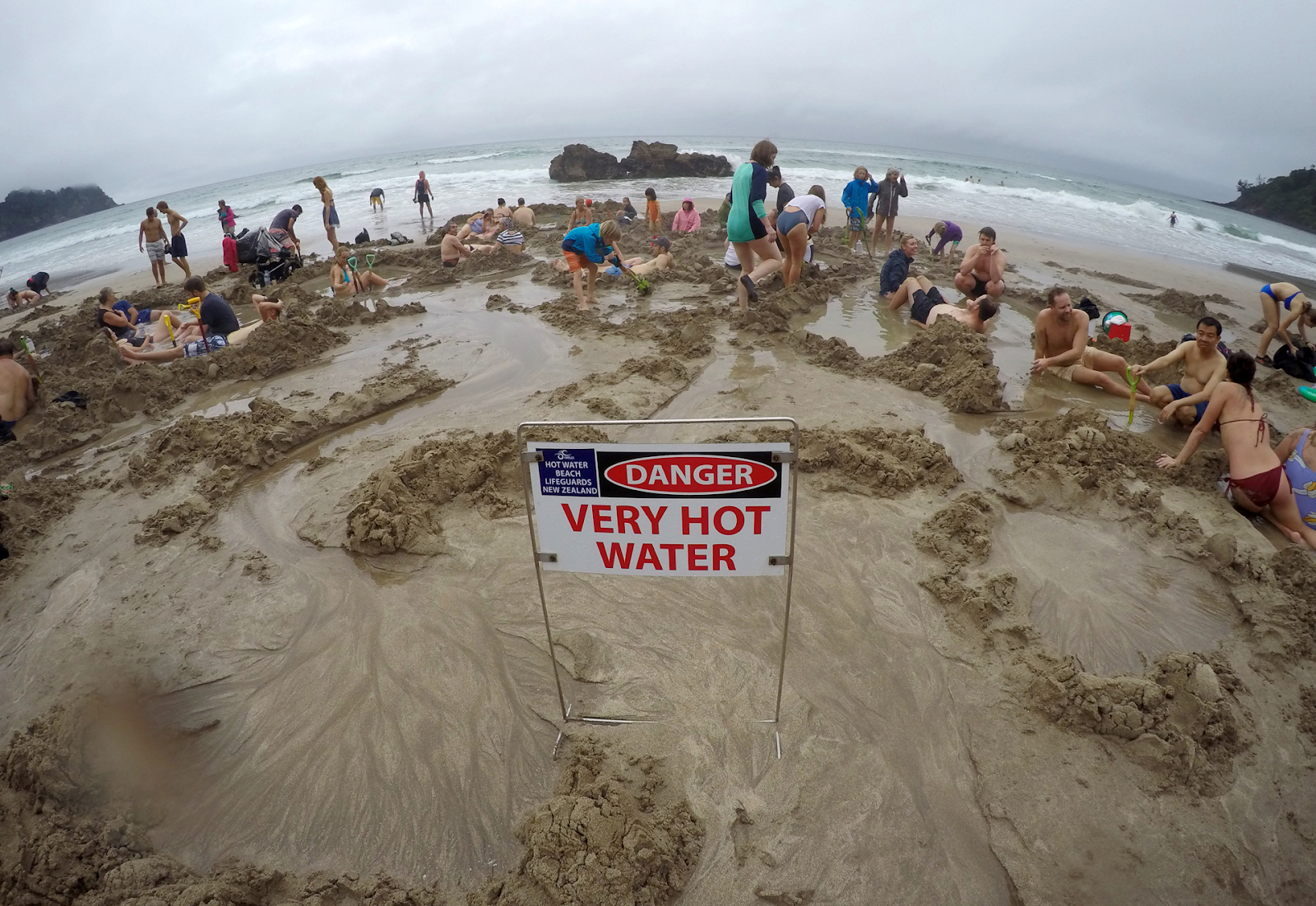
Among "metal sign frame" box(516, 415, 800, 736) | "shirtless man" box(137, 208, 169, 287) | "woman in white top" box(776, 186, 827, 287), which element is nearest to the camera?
"metal sign frame" box(516, 415, 800, 736)

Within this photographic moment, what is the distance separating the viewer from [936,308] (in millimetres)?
7430

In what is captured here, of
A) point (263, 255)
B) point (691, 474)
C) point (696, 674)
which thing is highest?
point (263, 255)

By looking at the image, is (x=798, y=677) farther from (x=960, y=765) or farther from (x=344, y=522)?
(x=344, y=522)

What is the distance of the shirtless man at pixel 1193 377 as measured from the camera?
4.84m

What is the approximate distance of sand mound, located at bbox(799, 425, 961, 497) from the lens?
4.19m

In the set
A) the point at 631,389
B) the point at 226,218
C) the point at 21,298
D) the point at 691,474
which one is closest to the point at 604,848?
the point at 691,474

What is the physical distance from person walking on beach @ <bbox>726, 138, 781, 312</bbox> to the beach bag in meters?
5.71

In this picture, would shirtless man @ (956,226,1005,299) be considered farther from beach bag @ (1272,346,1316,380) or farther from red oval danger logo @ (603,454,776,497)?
red oval danger logo @ (603,454,776,497)

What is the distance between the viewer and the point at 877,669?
289 centimetres

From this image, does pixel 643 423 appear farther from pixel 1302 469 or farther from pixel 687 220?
pixel 687 220

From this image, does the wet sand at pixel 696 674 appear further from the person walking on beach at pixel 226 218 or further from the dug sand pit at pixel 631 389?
the person walking on beach at pixel 226 218

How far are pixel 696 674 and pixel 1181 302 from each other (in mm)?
10424

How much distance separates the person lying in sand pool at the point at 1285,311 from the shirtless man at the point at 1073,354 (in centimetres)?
243

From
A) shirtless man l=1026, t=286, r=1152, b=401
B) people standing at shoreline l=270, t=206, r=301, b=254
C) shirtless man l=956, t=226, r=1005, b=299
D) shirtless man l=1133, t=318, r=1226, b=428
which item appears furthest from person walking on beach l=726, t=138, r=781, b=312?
people standing at shoreline l=270, t=206, r=301, b=254
